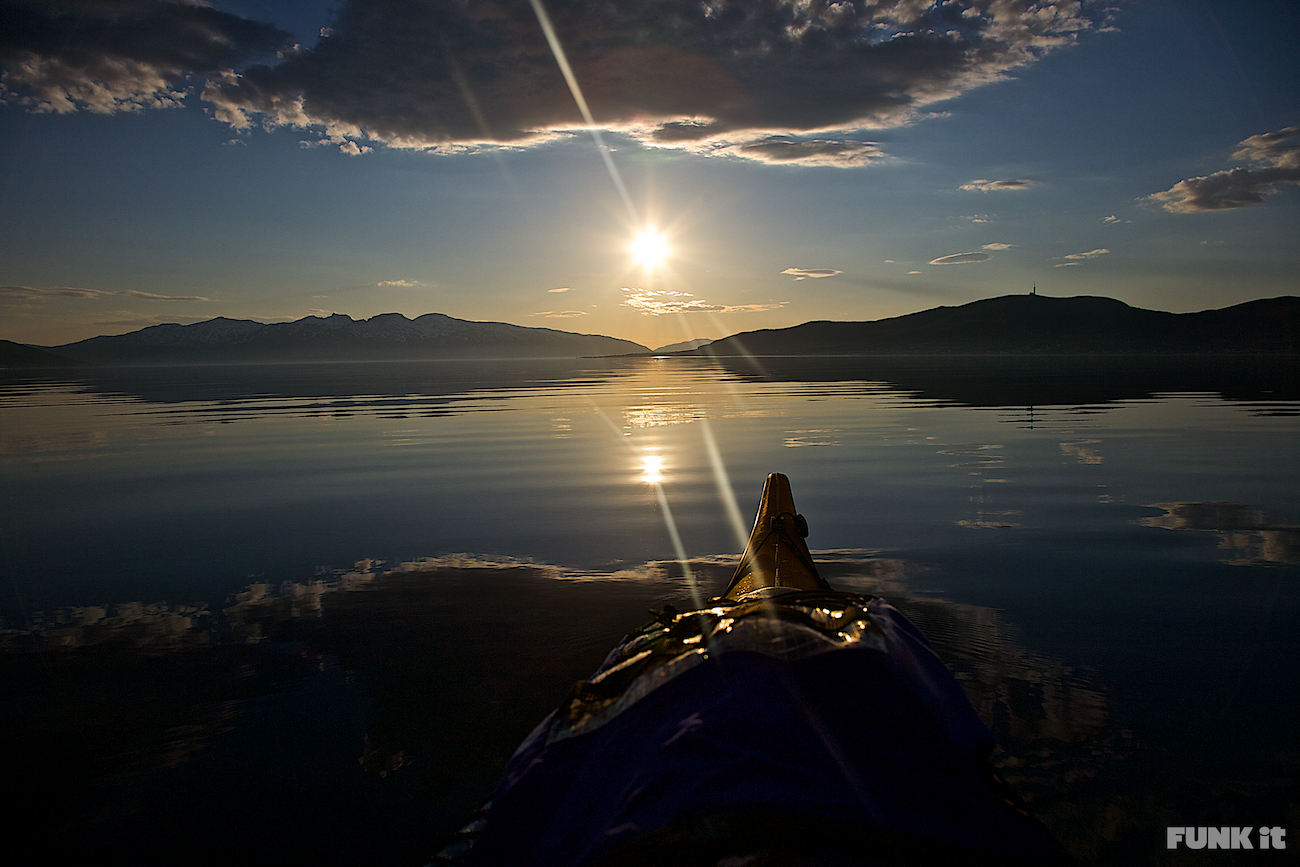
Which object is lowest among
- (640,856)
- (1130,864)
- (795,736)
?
(1130,864)

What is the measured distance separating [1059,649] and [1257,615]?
6.34ft

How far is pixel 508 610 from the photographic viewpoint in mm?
5816

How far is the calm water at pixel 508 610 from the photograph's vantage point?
3.34 meters

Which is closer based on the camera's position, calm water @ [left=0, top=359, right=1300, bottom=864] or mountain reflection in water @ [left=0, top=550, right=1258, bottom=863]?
mountain reflection in water @ [left=0, top=550, right=1258, bottom=863]

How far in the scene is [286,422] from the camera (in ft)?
65.6

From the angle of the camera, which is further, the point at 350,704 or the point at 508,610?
the point at 508,610

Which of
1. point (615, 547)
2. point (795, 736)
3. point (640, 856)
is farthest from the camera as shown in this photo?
point (615, 547)

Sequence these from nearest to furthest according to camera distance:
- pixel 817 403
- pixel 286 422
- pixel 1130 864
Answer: pixel 1130 864, pixel 286 422, pixel 817 403

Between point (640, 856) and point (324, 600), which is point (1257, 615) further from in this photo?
point (324, 600)

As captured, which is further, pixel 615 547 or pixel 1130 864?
pixel 615 547

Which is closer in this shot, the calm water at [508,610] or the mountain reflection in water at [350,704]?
the mountain reflection in water at [350,704]

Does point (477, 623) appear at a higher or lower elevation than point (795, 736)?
lower

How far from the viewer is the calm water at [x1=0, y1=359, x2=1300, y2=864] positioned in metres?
3.34

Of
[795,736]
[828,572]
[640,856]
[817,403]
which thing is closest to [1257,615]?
[828,572]
